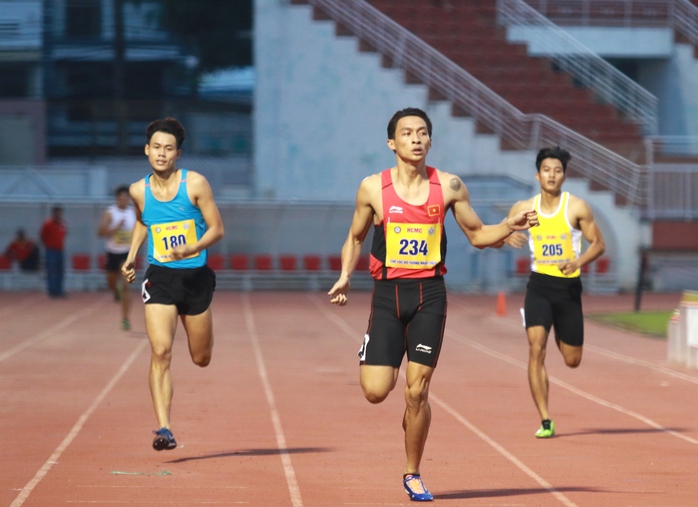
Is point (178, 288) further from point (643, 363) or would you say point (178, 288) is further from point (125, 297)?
point (125, 297)

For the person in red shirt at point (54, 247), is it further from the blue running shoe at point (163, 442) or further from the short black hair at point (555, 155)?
the blue running shoe at point (163, 442)

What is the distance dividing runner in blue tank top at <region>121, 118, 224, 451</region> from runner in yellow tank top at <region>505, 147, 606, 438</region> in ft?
8.45

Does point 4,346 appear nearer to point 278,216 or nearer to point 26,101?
point 278,216

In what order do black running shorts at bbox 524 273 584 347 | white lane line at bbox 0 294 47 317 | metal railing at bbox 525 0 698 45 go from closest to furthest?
1. black running shorts at bbox 524 273 584 347
2. white lane line at bbox 0 294 47 317
3. metal railing at bbox 525 0 698 45

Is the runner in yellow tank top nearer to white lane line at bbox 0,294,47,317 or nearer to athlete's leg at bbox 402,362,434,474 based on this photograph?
athlete's leg at bbox 402,362,434,474

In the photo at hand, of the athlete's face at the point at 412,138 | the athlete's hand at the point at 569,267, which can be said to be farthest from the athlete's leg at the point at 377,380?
the athlete's hand at the point at 569,267

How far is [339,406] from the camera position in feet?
36.1

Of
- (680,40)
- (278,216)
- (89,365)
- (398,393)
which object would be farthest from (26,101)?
(398,393)

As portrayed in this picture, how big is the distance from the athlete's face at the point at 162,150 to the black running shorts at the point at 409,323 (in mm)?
2029

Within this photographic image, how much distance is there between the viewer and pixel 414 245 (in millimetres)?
6574

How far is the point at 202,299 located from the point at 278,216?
71.4 ft

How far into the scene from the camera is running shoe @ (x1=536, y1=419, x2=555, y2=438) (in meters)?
9.15

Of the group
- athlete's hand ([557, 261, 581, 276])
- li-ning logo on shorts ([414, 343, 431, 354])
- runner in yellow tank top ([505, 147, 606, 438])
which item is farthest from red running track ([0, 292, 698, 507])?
athlete's hand ([557, 261, 581, 276])

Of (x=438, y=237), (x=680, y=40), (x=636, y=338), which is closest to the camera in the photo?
(x=438, y=237)
